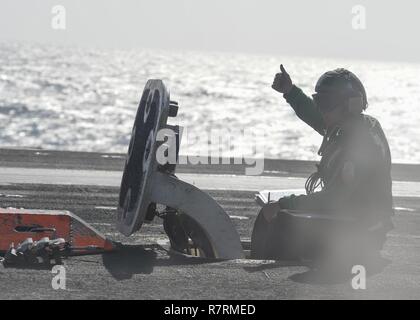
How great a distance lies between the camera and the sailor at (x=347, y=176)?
782cm

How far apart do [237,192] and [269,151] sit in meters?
53.0

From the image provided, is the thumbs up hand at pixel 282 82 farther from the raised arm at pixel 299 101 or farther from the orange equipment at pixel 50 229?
the orange equipment at pixel 50 229

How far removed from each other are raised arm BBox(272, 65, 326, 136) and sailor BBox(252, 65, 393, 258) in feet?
1.95

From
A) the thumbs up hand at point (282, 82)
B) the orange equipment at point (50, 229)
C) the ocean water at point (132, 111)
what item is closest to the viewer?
the orange equipment at point (50, 229)

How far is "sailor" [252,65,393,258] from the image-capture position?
7.82m

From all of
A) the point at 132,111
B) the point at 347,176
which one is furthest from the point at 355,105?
the point at 132,111

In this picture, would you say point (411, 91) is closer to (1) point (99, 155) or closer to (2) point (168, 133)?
(1) point (99, 155)

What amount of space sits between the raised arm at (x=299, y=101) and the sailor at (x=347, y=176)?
1.95 feet

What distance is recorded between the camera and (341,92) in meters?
8.12

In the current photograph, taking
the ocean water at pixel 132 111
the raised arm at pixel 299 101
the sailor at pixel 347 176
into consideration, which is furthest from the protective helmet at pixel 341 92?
the ocean water at pixel 132 111

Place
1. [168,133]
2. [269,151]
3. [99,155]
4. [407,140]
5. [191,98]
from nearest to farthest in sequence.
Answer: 1. [168,133]
2. [99,155]
3. [269,151]
4. [407,140]
5. [191,98]

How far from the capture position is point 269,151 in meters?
68.4

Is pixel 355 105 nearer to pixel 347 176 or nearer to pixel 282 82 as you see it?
pixel 347 176
